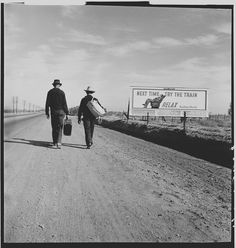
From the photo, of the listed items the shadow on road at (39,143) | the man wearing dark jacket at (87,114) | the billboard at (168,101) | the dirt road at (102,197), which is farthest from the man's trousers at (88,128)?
the billboard at (168,101)

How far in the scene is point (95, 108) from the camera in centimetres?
539

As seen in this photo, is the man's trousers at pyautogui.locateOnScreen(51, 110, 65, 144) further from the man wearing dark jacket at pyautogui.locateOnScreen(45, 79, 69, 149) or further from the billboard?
the billboard

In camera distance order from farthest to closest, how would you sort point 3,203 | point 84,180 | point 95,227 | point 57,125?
1. point 57,125
2. point 84,180
3. point 3,203
4. point 95,227

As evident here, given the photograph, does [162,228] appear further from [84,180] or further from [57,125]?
[57,125]

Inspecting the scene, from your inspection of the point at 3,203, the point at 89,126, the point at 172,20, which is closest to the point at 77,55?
the point at 89,126

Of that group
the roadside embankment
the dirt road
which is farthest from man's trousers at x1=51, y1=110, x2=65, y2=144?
the roadside embankment

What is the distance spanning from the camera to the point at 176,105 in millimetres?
5633

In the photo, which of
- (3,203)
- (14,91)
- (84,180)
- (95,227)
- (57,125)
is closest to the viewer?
(95,227)

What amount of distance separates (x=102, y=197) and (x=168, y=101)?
201 centimetres

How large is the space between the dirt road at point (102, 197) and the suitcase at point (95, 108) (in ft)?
1.39

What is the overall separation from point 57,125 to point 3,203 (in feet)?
5.40

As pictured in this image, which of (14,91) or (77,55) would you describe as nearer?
(14,91)

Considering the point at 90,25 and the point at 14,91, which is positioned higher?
the point at 90,25

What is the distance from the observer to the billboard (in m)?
5.41
